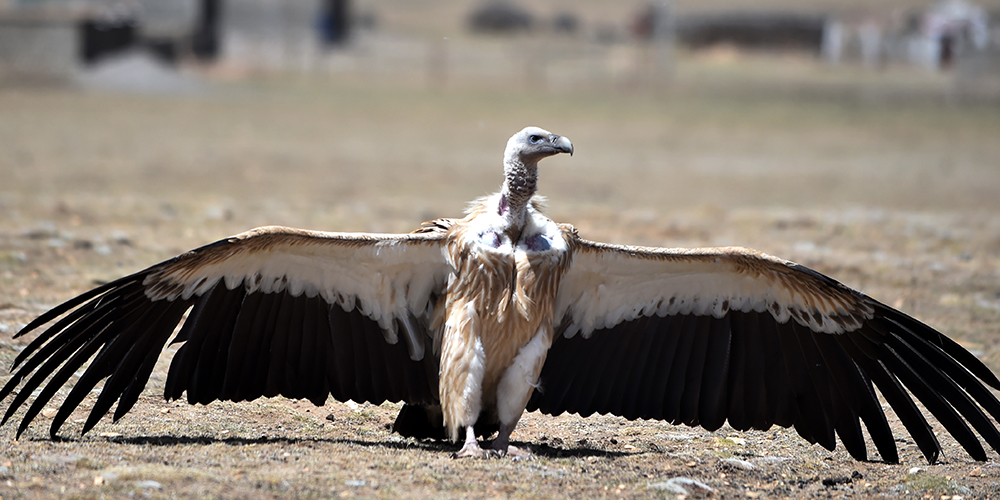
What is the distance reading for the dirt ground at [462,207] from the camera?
508 cm

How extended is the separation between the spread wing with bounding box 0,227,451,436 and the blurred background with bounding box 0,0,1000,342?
7.40ft

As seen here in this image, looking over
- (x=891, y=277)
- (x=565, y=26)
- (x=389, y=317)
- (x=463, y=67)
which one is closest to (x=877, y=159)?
(x=891, y=277)

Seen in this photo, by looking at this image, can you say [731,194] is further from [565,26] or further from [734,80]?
[565,26]

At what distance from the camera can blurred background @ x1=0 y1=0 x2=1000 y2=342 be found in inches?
422

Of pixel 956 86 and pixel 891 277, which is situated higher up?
pixel 956 86

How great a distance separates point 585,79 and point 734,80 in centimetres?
519

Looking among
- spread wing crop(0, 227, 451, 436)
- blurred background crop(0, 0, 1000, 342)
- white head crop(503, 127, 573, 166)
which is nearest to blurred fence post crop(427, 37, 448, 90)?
blurred background crop(0, 0, 1000, 342)

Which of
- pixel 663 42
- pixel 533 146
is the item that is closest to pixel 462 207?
pixel 533 146

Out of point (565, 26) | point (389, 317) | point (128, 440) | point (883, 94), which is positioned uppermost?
point (565, 26)

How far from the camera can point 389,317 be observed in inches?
222

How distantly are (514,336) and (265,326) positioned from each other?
1.28 metres

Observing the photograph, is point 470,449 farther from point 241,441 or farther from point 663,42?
point 663,42

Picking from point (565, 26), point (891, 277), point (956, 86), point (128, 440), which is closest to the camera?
point (128, 440)

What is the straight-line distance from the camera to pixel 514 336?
5.43 m
